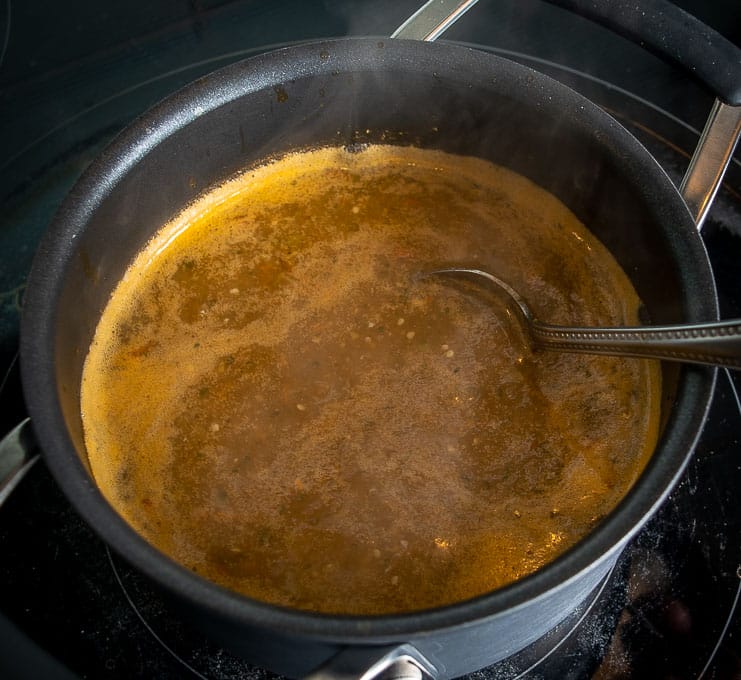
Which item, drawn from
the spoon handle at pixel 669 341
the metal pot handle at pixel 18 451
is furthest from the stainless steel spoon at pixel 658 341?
the metal pot handle at pixel 18 451

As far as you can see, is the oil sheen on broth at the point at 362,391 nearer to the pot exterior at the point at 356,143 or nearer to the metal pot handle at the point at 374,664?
the pot exterior at the point at 356,143

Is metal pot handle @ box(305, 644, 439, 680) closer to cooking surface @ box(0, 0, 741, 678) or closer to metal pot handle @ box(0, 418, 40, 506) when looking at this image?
cooking surface @ box(0, 0, 741, 678)

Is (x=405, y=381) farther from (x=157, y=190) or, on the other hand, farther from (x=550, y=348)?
(x=157, y=190)

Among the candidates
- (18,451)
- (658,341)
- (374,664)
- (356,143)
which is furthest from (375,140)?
(374,664)

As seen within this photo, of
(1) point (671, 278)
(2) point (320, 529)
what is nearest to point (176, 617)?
(2) point (320, 529)

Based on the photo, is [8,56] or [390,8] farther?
[390,8]

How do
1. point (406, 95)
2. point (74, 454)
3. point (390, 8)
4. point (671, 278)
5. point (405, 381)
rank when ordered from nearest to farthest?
point (74, 454) < point (671, 278) < point (405, 381) < point (406, 95) < point (390, 8)

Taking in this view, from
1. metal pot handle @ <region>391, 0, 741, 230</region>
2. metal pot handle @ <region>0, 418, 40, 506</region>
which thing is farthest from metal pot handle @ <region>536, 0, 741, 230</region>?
metal pot handle @ <region>0, 418, 40, 506</region>
